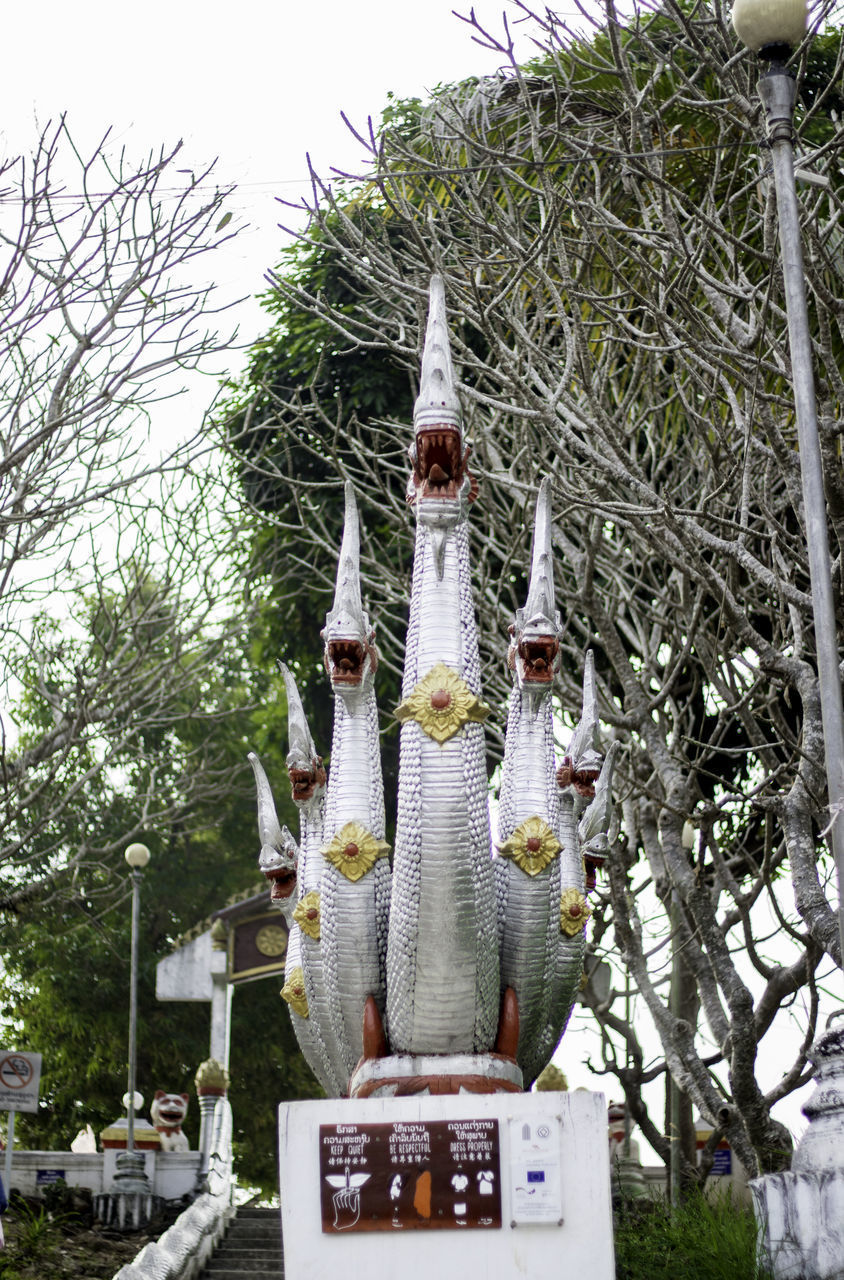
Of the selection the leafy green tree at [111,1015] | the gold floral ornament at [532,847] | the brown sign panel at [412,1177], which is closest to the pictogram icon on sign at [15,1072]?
the gold floral ornament at [532,847]

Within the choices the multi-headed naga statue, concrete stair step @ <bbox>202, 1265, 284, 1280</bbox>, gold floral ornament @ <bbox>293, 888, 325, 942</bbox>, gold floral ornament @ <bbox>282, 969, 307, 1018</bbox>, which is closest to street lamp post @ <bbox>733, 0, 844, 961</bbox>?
the multi-headed naga statue

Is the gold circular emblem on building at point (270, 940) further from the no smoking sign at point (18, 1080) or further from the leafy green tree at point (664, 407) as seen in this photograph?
the no smoking sign at point (18, 1080)

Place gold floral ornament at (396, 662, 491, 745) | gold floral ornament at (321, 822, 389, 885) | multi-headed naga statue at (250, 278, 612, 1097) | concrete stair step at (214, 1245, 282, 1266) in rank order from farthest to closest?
concrete stair step at (214, 1245, 282, 1266), gold floral ornament at (321, 822, 389, 885), gold floral ornament at (396, 662, 491, 745), multi-headed naga statue at (250, 278, 612, 1097)

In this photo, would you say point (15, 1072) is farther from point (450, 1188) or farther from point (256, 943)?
point (450, 1188)

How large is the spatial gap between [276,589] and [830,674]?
16076 millimetres

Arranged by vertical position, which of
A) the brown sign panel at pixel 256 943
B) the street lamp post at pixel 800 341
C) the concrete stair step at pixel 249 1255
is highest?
the street lamp post at pixel 800 341

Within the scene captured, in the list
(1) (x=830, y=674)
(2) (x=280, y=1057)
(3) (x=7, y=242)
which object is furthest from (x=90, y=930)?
(1) (x=830, y=674)

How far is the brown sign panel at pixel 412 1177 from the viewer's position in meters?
7.59

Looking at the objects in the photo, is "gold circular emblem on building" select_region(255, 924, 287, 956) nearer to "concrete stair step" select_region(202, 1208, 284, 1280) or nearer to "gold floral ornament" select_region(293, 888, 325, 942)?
"concrete stair step" select_region(202, 1208, 284, 1280)

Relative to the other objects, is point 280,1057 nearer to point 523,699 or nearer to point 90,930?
point 90,930

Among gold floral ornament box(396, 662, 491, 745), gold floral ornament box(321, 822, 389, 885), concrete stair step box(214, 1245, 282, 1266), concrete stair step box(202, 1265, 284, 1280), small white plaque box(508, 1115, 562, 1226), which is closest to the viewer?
small white plaque box(508, 1115, 562, 1226)

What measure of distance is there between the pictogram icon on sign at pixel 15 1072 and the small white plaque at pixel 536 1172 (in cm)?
818

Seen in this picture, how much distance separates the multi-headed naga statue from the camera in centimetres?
831

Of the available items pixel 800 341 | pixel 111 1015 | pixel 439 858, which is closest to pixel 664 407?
pixel 800 341
